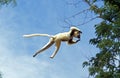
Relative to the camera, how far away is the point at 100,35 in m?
8.72

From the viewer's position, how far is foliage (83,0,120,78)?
8.23 metres

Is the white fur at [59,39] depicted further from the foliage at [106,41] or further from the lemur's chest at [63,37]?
the foliage at [106,41]

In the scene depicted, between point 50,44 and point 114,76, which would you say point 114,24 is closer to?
point 114,76

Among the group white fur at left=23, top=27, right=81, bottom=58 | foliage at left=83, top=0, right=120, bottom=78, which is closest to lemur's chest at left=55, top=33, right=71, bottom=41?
white fur at left=23, top=27, right=81, bottom=58

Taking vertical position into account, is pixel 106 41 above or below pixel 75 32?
below

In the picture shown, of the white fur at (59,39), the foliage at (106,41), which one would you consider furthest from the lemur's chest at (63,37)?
the foliage at (106,41)

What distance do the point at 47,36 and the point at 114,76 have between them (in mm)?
5472

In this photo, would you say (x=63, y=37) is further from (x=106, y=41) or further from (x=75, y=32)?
(x=106, y=41)

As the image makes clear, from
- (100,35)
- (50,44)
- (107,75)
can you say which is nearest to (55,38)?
(50,44)

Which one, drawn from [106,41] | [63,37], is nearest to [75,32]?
[63,37]

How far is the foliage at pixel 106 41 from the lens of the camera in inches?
324

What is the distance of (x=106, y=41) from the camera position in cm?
827

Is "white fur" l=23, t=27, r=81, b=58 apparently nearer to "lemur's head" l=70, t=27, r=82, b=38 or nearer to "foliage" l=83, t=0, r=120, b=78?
"lemur's head" l=70, t=27, r=82, b=38

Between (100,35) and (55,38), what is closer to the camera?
(55,38)
